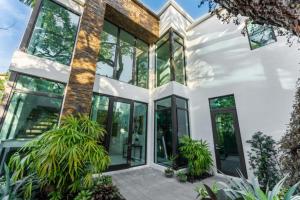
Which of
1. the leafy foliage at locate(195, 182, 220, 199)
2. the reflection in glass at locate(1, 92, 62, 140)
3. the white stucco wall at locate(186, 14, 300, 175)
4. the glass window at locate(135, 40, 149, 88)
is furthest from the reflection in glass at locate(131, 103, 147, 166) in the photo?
the leafy foliage at locate(195, 182, 220, 199)

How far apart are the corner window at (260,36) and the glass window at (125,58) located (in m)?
4.90

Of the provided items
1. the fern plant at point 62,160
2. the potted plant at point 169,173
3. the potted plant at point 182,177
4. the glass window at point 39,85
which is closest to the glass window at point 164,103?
the potted plant at point 169,173

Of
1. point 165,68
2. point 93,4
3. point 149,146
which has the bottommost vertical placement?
point 149,146

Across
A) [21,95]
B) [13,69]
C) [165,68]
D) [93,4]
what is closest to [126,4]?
[93,4]

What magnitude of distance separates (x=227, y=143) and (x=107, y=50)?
610 centimetres

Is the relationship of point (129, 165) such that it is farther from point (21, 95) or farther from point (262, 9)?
point (262, 9)

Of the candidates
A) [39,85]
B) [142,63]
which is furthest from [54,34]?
[142,63]

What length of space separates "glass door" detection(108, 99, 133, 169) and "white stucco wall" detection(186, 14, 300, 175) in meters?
2.82

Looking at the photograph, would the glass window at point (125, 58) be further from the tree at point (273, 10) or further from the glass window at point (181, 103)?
the tree at point (273, 10)

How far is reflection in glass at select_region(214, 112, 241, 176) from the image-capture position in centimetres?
494

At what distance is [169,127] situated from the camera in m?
5.83

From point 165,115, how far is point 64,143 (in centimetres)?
403

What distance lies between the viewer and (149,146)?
20.6ft

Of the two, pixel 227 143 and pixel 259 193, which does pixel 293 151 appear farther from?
pixel 227 143
